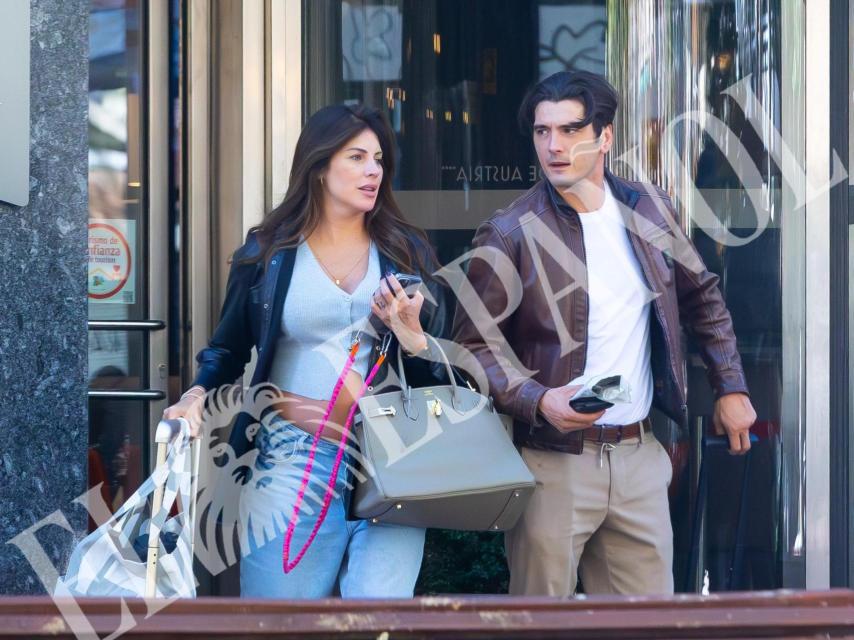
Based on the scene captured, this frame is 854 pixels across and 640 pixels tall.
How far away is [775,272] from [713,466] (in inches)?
29.0

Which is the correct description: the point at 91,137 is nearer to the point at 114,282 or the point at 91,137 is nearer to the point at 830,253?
the point at 114,282

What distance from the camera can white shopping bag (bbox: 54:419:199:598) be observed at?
263 cm

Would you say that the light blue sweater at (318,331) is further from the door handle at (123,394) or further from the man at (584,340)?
the door handle at (123,394)

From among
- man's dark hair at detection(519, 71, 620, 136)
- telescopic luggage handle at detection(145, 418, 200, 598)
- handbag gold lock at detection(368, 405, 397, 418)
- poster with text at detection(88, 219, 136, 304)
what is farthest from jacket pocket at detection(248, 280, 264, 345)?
poster with text at detection(88, 219, 136, 304)

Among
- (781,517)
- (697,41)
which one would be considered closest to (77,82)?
(697,41)

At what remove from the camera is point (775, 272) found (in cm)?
442

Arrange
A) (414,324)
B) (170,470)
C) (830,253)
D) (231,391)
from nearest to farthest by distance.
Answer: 1. (170,470)
2. (414,324)
3. (231,391)
4. (830,253)

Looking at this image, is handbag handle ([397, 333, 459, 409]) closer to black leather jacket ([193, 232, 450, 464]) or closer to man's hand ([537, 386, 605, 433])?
black leather jacket ([193, 232, 450, 464])

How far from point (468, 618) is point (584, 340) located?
5.08ft

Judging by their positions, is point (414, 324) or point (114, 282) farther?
point (114, 282)

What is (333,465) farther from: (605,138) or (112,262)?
(112,262)

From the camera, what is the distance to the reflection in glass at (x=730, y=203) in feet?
14.5

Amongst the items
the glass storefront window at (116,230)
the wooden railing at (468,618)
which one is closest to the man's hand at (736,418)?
the wooden railing at (468,618)

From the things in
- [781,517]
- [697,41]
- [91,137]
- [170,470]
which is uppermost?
[697,41]
